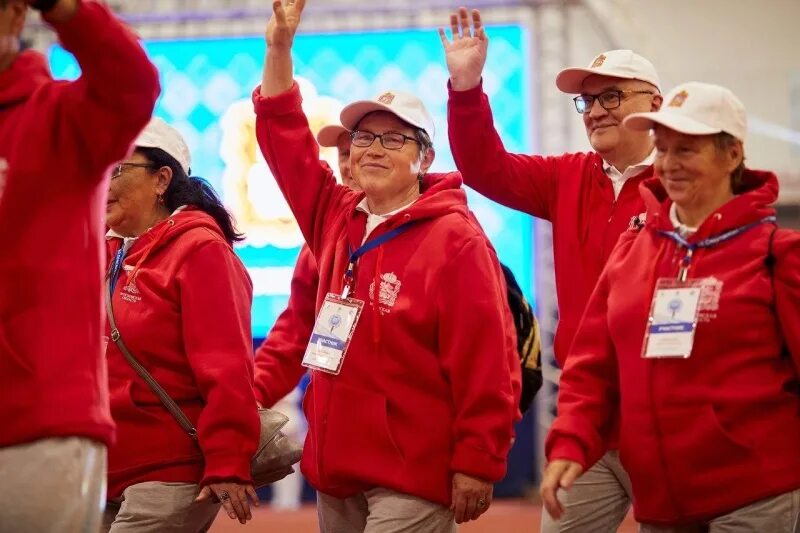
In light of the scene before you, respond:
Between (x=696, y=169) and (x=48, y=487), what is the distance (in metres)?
1.56

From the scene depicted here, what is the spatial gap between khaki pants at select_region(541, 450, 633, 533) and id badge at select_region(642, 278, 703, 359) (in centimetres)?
62

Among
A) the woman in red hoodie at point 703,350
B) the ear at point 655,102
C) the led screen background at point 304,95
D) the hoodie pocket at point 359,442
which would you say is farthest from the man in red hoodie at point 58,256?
the led screen background at point 304,95

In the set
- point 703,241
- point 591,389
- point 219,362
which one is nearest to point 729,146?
point 703,241

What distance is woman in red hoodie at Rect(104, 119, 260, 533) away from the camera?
3.32 metres

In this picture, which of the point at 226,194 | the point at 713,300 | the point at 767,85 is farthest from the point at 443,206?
the point at 767,85

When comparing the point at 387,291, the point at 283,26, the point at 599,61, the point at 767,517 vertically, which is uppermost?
the point at 283,26

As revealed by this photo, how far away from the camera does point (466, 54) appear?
371 centimetres

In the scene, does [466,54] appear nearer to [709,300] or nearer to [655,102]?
[655,102]

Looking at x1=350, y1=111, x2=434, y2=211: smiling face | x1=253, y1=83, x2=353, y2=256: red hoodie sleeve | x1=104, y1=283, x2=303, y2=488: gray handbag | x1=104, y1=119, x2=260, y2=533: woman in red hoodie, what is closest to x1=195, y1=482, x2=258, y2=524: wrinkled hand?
x1=104, y1=119, x2=260, y2=533: woman in red hoodie

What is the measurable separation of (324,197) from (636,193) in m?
0.90

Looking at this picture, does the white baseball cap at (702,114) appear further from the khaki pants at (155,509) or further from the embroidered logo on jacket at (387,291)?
the khaki pants at (155,509)

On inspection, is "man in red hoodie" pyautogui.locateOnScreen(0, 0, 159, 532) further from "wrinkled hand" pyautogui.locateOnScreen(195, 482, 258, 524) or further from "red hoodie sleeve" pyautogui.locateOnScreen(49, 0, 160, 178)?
"wrinkled hand" pyautogui.locateOnScreen(195, 482, 258, 524)

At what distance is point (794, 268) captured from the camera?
107 inches

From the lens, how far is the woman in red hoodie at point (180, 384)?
3.32 meters
